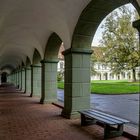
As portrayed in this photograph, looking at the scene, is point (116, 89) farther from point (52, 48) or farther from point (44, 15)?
point (44, 15)

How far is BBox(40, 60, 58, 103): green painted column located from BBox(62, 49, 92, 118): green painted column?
4061mm

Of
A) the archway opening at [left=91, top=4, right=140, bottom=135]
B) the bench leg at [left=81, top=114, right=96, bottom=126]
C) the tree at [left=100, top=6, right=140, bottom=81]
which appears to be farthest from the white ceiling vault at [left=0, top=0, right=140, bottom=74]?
the tree at [left=100, top=6, right=140, bottom=81]

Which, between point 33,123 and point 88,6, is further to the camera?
point 33,123

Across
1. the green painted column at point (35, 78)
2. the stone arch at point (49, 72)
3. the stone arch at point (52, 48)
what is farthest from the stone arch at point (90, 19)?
the green painted column at point (35, 78)

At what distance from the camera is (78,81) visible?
7797 mm

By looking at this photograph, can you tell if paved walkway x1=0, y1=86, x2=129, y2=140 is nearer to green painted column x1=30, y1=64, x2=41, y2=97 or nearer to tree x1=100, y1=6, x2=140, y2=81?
green painted column x1=30, y1=64, x2=41, y2=97

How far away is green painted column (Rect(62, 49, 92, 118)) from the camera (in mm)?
7730

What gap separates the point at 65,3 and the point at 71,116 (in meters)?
3.50

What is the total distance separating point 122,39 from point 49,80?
728 inches

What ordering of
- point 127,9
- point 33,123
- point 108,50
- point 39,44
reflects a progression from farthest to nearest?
point 108,50, point 127,9, point 39,44, point 33,123

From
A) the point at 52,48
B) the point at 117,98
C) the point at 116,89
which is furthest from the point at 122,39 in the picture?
the point at 52,48

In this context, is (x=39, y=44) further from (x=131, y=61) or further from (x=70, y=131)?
(x=131, y=61)

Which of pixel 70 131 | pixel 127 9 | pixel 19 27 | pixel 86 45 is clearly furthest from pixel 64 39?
pixel 127 9

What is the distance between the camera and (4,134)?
5.62 m
